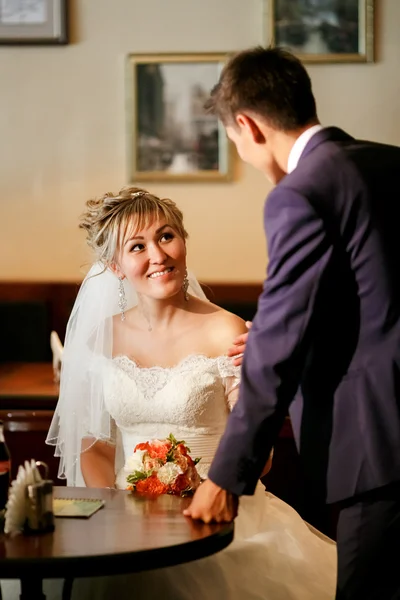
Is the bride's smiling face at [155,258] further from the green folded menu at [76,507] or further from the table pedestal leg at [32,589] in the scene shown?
the table pedestal leg at [32,589]

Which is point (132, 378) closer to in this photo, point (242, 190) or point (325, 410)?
point (325, 410)

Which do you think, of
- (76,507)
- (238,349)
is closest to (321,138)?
(238,349)

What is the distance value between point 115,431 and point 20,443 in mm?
1057

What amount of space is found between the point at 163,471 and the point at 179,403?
596 mm

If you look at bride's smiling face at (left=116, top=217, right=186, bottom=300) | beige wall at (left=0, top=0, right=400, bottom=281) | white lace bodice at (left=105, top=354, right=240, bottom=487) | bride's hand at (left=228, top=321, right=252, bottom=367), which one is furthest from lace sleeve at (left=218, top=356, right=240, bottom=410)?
beige wall at (left=0, top=0, right=400, bottom=281)

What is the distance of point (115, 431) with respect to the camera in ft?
9.55

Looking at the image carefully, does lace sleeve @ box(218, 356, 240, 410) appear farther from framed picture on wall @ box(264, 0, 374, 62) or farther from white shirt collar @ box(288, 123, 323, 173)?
framed picture on wall @ box(264, 0, 374, 62)

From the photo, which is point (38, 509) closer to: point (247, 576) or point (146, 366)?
point (247, 576)

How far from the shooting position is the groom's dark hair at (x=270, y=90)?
6.13 feet

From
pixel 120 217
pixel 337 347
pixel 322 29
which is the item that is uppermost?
pixel 322 29

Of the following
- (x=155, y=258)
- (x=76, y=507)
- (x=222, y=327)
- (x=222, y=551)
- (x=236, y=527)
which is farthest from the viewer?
(x=222, y=327)

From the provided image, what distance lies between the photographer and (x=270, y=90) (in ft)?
6.14

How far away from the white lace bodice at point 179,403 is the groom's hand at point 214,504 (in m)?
0.84

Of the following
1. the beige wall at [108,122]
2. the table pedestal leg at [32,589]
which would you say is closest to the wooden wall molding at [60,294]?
the beige wall at [108,122]
